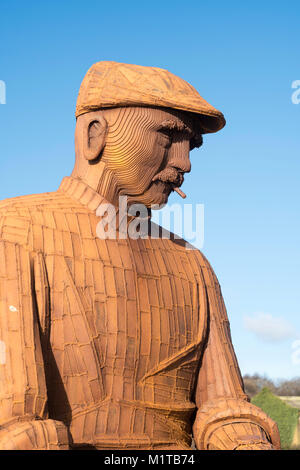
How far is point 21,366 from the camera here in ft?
17.6

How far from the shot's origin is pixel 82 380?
5.77 meters

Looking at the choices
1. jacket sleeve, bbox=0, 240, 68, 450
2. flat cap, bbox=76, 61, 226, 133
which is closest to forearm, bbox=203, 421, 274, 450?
jacket sleeve, bbox=0, 240, 68, 450

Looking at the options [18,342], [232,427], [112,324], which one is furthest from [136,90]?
[232,427]

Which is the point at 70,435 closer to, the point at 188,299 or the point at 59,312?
the point at 59,312

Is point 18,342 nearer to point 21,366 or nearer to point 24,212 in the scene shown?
point 21,366

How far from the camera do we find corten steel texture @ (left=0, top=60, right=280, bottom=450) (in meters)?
5.57

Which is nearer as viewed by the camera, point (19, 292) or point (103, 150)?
point (19, 292)

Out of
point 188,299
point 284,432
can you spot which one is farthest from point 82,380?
point 284,432

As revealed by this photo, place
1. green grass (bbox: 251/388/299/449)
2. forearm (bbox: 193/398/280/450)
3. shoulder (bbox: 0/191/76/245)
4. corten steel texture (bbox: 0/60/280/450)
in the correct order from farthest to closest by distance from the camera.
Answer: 1. green grass (bbox: 251/388/299/449)
2. forearm (bbox: 193/398/280/450)
3. shoulder (bbox: 0/191/76/245)
4. corten steel texture (bbox: 0/60/280/450)

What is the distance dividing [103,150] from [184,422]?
6.99 feet

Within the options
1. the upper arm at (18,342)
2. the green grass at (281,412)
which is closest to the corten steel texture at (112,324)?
the upper arm at (18,342)

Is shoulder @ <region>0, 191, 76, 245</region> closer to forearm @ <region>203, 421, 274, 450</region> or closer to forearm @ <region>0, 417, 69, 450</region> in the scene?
forearm @ <region>0, 417, 69, 450</region>

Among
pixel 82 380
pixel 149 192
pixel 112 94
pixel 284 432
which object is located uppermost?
pixel 112 94
